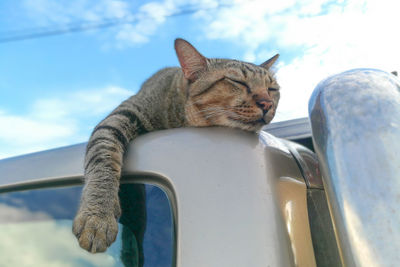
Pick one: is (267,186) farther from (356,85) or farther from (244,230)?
(356,85)

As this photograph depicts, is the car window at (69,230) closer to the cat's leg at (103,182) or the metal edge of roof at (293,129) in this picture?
the cat's leg at (103,182)

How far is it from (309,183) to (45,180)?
86 centimetres

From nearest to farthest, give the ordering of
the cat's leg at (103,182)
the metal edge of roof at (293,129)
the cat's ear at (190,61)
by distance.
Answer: the cat's leg at (103,182), the metal edge of roof at (293,129), the cat's ear at (190,61)

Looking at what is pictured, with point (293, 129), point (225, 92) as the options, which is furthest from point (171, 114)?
point (293, 129)

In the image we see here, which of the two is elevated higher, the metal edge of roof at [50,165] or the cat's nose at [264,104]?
the cat's nose at [264,104]

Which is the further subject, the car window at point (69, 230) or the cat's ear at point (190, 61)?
the cat's ear at point (190, 61)

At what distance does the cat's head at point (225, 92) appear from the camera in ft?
5.44

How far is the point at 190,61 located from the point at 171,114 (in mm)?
363

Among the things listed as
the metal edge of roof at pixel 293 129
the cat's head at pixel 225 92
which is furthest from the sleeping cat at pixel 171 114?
the metal edge of roof at pixel 293 129

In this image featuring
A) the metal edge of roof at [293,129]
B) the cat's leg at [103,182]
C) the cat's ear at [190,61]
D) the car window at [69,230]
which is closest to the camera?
the car window at [69,230]

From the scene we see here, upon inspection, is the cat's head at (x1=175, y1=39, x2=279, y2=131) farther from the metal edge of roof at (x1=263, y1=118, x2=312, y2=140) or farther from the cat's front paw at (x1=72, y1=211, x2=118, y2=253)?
the cat's front paw at (x1=72, y1=211, x2=118, y2=253)

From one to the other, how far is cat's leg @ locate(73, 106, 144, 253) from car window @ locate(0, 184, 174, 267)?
40 millimetres

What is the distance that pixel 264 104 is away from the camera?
5.57 ft

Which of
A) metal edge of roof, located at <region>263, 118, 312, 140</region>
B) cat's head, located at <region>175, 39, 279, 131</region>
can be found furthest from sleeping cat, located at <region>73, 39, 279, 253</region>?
metal edge of roof, located at <region>263, 118, 312, 140</region>
